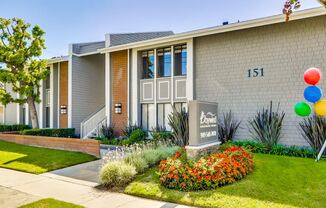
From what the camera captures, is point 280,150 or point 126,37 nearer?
point 280,150

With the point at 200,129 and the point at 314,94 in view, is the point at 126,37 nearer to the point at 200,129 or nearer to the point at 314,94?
the point at 200,129

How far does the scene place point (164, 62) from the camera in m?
14.8

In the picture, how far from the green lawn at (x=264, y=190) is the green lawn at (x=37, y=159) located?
160 inches

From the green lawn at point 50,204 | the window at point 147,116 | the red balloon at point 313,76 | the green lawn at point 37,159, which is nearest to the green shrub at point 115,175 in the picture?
the green lawn at point 50,204

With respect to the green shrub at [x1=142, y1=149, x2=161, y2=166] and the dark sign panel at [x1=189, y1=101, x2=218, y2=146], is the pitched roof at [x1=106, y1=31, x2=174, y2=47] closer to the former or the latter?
the green shrub at [x1=142, y1=149, x2=161, y2=166]

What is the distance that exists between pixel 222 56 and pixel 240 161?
6.55 metres

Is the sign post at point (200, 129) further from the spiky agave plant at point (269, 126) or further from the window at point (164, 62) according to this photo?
the window at point (164, 62)

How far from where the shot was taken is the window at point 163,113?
567 inches

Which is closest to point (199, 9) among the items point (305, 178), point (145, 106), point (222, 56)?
point (222, 56)

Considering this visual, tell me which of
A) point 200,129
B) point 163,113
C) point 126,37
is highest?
point 126,37

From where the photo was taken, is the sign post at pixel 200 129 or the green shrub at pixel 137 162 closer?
the sign post at pixel 200 129

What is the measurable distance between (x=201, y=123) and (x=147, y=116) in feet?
25.3

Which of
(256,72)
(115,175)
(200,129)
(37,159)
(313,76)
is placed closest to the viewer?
(115,175)

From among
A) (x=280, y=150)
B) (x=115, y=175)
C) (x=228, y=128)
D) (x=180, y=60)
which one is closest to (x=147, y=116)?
(x=180, y=60)
